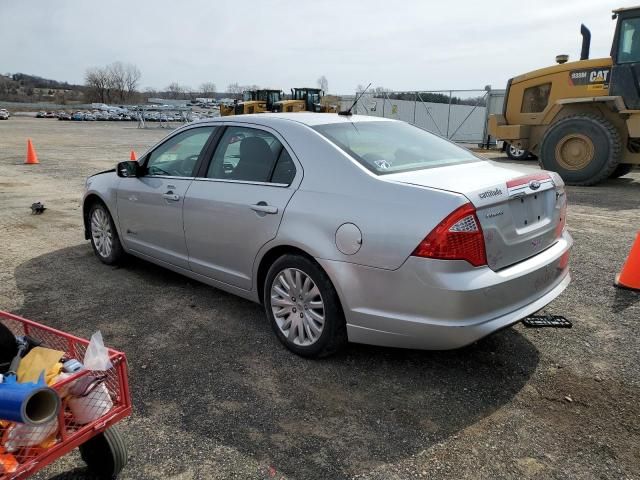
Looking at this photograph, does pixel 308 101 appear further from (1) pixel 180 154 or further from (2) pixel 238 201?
(2) pixel 238 201

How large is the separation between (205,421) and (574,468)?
1871 mm

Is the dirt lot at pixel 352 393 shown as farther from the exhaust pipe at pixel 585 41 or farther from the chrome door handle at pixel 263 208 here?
the exhaust pipe at pixel 585 41

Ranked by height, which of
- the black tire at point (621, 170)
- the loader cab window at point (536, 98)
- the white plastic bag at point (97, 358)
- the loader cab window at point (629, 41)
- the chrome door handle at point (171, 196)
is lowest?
the white plastic bag at point (97, 358)

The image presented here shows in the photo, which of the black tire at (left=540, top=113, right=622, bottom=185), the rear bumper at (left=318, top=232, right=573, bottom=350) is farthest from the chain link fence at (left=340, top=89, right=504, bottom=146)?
the rear bumper at (left=318, top=232, right=573, bottom=350)

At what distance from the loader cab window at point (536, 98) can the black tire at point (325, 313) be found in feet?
36.8

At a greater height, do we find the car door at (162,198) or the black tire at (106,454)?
the car door at (162,198)

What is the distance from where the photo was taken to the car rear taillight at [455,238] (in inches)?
106

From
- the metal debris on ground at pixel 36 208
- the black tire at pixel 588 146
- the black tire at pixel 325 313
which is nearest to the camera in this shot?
the black tire at pixel 325 313

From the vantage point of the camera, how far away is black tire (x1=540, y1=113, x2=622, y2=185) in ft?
33.7

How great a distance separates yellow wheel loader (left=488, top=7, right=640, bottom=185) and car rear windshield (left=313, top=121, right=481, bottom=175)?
25.7 feet

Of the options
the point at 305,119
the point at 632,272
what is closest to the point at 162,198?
the point at 305,119

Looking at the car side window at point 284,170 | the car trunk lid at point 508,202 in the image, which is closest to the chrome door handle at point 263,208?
the car side window at point 284,170

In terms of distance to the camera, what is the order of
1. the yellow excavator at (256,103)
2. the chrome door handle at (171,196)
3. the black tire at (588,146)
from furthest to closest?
the yellow excavator at (256,103)
the black tire at (588,146)
the chrome door handle at (171,196)

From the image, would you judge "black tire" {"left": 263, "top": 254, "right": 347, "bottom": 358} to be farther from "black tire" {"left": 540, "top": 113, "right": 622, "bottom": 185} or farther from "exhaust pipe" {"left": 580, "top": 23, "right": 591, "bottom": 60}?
"exhaust pipe" {"left": 580, "top": 23, "right": 591, "bottom": 60}
